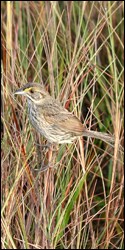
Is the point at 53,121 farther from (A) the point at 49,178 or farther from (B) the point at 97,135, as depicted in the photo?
(A) the point at 49,178

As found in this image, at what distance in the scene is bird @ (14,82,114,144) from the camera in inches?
140

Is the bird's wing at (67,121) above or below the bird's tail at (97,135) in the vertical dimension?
above

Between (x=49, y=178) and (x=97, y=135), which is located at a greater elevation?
(x=97, y=135)

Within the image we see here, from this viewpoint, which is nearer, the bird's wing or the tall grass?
the tall grass

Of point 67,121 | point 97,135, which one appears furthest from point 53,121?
point 97,135

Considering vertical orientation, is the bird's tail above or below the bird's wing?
below

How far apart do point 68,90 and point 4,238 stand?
2.81 ft

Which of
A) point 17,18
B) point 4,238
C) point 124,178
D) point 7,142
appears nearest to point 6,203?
point 4,238

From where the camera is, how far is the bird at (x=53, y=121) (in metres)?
3.56

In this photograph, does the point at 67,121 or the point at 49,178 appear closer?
the point at 49,178

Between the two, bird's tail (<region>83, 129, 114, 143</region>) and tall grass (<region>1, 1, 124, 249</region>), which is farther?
bird's tail (<region>83, 129, 114, 143</region>)

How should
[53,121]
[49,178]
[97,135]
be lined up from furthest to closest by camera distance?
[53,121] < [97,135] < [49,178]

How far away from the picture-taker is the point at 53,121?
12.1 feet

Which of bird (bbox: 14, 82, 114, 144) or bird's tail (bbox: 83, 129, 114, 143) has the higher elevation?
bird (bbox: 14, 82, 114, 144)
